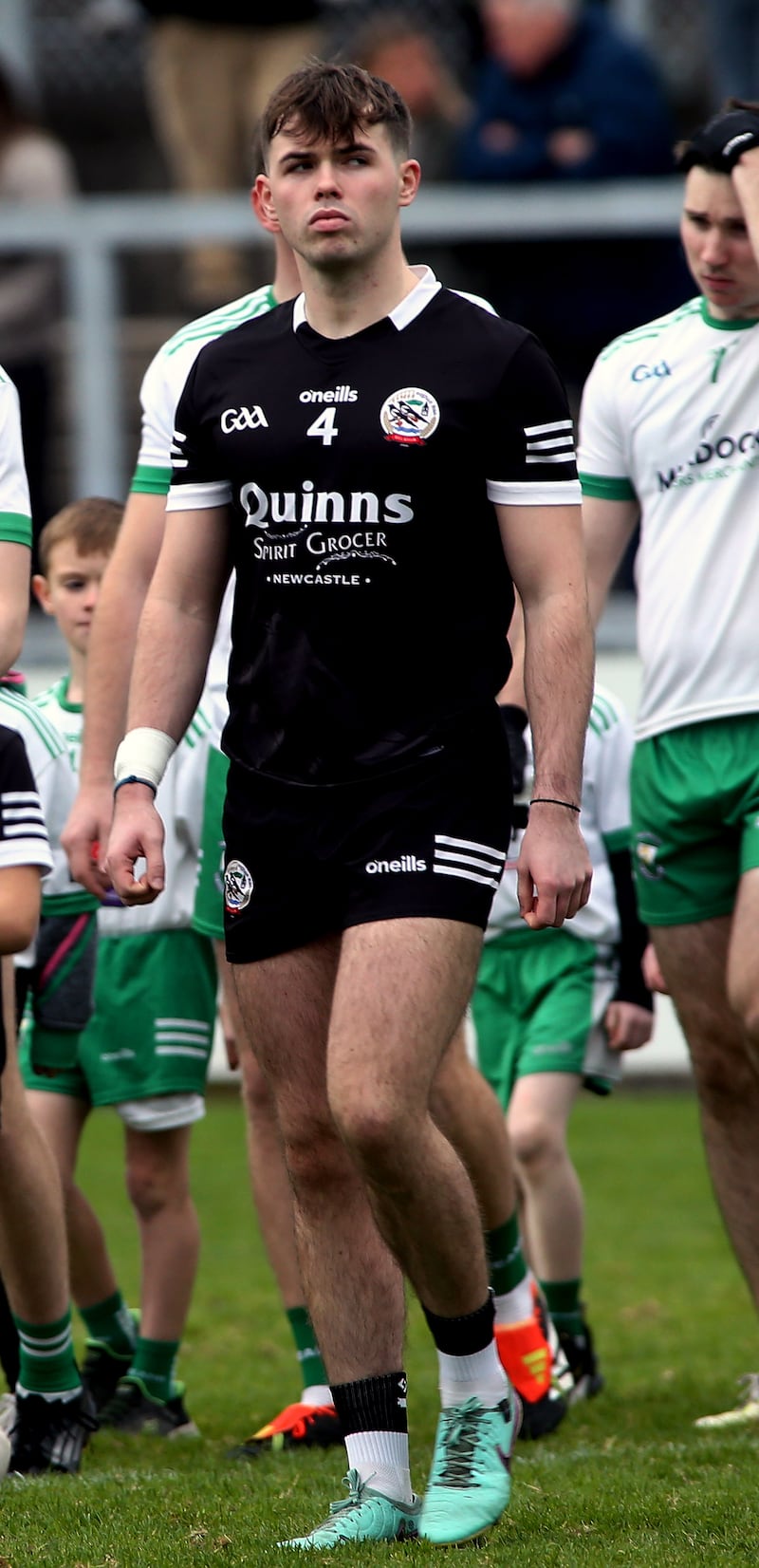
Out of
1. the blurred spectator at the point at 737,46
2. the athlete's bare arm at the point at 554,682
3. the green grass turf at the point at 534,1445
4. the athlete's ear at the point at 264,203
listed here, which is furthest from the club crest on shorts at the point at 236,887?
the blurred spectator at the point at 737,46

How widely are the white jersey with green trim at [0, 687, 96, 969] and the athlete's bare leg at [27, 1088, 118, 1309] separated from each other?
1.81 feet

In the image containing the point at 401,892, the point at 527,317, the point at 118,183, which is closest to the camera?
the point at 401,892

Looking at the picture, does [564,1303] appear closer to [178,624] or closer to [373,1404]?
[373,1404]

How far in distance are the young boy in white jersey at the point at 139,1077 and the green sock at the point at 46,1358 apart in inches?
30.0

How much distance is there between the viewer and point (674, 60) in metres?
14.2

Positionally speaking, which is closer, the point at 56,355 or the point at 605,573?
the point at 605,573

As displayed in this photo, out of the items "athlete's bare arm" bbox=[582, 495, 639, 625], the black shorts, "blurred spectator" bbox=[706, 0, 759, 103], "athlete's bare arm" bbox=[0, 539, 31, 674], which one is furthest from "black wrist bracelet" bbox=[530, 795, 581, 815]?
"blurred spectator" bbox=[706, 0, 759, 103]

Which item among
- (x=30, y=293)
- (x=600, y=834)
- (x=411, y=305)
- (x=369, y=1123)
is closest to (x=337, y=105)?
(x=411, y=305)

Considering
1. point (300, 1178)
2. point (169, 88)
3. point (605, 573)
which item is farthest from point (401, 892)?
point (169, 88)

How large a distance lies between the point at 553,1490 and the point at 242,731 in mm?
1655

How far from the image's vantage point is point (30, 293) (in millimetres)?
11336

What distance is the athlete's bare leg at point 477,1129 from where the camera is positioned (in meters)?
5.33

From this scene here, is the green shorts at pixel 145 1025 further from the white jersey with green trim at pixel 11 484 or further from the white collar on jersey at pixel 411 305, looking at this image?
the white collar on jersey at pixel 411 305

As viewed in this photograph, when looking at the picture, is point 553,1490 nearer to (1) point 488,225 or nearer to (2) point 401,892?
(2) point 401,892
